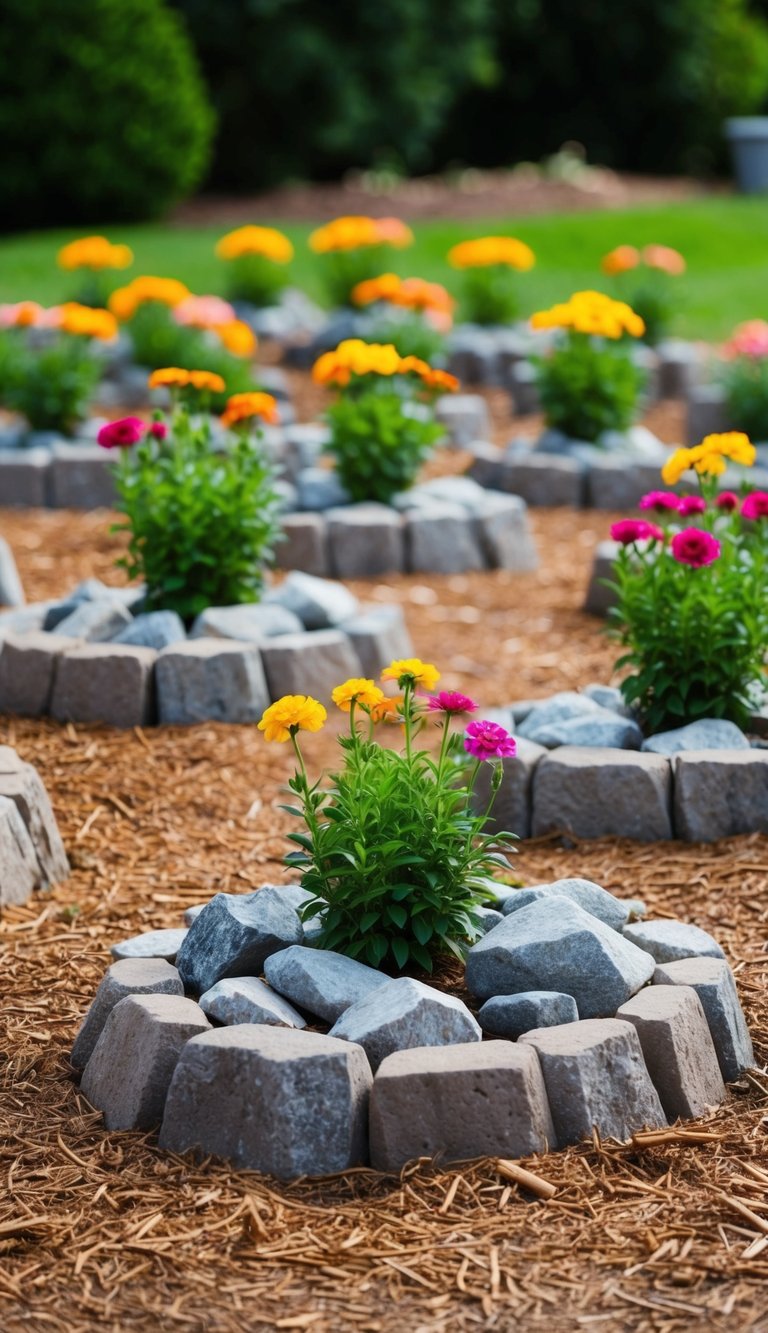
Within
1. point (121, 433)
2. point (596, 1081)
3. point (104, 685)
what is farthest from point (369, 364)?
point (596, 1081)

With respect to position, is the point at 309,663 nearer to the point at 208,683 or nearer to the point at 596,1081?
the point at 208,683

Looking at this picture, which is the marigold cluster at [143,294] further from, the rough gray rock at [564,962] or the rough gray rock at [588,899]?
the rough gray rock at [564,962]

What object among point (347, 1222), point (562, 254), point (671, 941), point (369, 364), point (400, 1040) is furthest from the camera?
point (562, 254)

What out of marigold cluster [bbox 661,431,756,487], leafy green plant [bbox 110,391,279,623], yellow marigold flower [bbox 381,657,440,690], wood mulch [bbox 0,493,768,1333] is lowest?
wood mulch [bbox 0,493,768,1333]

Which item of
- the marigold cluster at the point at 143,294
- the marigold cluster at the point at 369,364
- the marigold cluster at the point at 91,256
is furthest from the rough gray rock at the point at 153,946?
the marigold cluster at the point at 91,256

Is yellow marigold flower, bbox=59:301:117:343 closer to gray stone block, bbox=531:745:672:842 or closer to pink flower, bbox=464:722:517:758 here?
gray stone block, bbox=531:745:672:842

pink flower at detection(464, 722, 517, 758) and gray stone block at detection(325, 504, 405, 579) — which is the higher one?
pink flower at detection(464, 722, 517, 758)

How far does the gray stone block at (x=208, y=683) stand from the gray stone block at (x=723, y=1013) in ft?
6.81

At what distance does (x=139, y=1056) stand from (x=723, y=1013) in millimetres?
1065

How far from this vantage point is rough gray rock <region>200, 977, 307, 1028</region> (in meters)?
2.97

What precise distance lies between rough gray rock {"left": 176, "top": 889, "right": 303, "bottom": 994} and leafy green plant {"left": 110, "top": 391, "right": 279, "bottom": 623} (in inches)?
83.9

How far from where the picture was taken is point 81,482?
755 centimetres

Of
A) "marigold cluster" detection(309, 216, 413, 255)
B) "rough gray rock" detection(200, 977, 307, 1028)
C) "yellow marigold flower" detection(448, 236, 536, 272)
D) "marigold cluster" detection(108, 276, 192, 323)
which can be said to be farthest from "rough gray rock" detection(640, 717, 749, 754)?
"marigold cluster" detection(309, 216, 413, 255)

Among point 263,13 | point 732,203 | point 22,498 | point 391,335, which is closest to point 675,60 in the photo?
point 732,203
